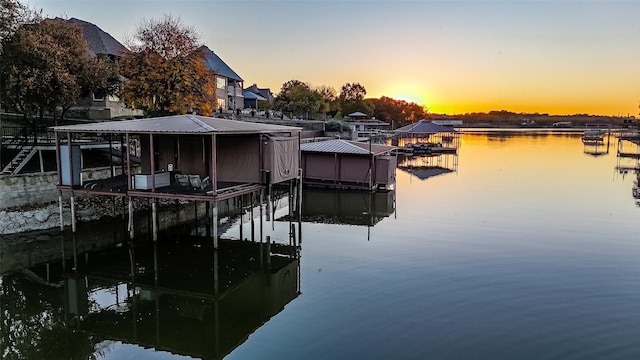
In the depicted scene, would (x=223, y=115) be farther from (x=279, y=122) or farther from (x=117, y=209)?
(x=117, y=209)

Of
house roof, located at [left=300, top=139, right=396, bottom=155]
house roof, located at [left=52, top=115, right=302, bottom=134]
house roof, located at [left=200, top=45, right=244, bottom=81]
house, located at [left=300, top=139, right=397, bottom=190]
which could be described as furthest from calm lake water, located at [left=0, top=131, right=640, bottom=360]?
house roof, located at [left=200, top=45, right=244, bottom=81]

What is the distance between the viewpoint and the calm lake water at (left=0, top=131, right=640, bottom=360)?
32.9ft

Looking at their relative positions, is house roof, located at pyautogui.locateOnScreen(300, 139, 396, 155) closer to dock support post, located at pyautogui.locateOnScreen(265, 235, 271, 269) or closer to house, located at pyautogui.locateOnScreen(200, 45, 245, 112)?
dock support post, located at pyautogui.locateOnScreen(265, 235, 271, 269)

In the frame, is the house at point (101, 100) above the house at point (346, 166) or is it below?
above

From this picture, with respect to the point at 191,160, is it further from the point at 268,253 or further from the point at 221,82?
the point at 221,82

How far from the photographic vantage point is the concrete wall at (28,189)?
17.8 m

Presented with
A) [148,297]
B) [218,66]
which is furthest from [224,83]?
[148,297]

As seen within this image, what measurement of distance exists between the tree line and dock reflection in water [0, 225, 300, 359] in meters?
8.03

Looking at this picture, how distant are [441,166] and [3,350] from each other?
38.1m

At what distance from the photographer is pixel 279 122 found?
48.8 metres

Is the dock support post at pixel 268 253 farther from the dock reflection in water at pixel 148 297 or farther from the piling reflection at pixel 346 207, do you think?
the piling reflection at pixel 346 207

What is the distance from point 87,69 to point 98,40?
15.3 m

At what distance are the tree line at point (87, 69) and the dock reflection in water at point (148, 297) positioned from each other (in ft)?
26.4

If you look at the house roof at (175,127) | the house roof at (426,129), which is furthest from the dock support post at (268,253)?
the house roof at (426,129)
